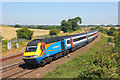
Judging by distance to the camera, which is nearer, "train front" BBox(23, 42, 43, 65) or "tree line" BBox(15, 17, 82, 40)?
"train front" BBox(23, 42, 43, 65)

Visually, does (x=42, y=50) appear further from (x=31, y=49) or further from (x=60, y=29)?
(x=60, y=29)

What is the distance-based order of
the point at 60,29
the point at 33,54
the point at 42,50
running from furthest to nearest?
the point at 60,29
the point at 42,50
the point at 33,54

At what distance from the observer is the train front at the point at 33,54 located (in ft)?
50.1

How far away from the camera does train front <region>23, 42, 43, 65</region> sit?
15281mm

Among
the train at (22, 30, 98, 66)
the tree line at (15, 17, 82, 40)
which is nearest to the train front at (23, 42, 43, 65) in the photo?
the train at (22, 30, 98, 66)

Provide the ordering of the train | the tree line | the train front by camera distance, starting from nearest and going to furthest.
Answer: the train front < the train < the tree line

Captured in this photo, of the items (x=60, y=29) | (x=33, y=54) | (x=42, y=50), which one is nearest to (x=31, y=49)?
(x=33, y=54)

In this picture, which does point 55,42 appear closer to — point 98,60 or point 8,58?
point 98,60

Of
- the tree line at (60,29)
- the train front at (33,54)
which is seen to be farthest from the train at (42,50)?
the tree line at (60,29)

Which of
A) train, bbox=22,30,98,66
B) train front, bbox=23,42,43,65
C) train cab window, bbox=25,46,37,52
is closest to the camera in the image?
train front, bbox=23,42,43,65

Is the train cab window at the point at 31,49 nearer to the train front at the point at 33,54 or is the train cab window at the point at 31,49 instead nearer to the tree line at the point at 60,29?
the train front at the point at 33,54

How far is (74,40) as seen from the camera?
26484 millimetres

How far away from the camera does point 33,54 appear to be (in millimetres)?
15328

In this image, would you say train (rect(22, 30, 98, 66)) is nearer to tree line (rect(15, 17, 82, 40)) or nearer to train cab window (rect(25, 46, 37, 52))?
train cab window (rect(25, 46, 37, 52))
